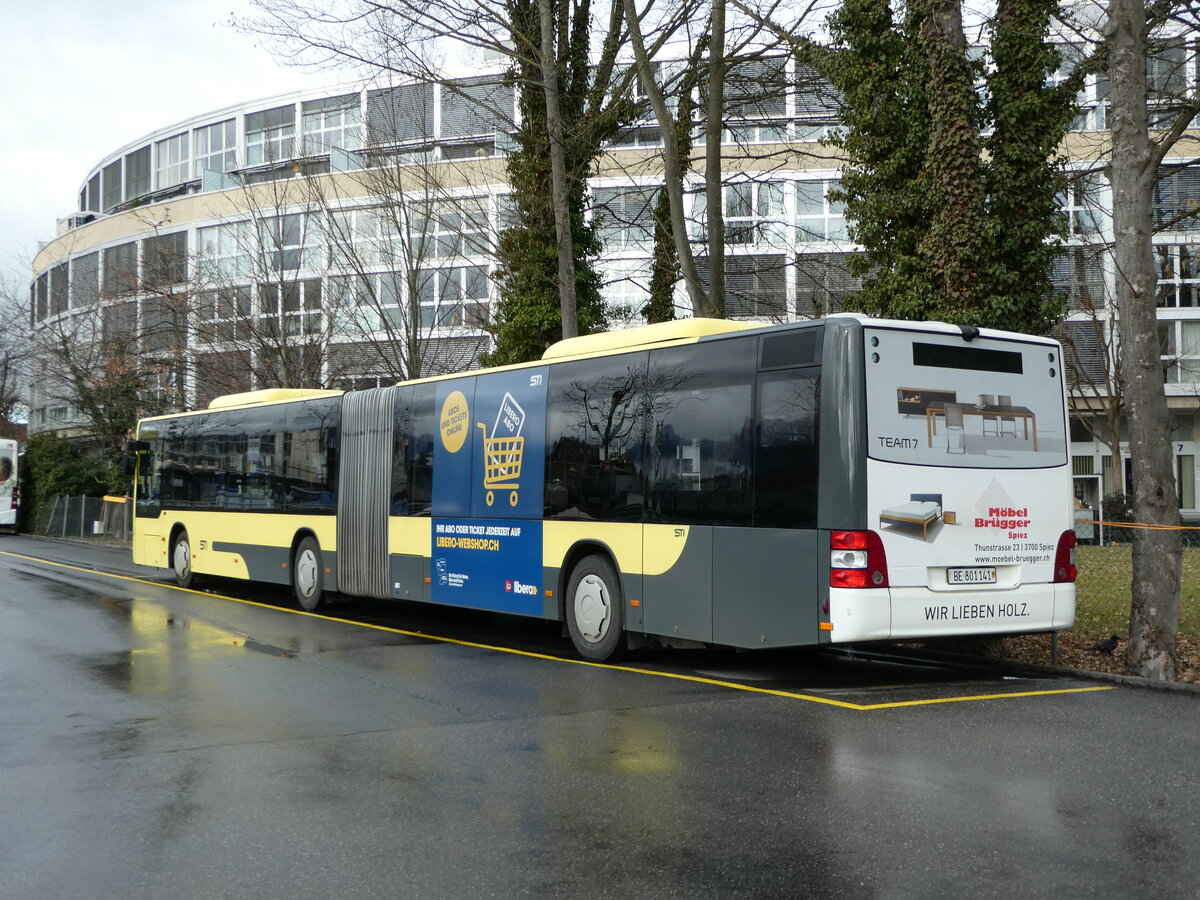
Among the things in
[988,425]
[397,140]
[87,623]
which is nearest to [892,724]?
[988,425]

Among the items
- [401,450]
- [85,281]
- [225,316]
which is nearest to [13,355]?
[85,281]

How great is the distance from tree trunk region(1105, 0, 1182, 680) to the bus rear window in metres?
1.01

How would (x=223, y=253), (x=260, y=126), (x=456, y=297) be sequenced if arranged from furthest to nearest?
(x=260, y=126) < (x=223, y=253) < (x=456, y=297)

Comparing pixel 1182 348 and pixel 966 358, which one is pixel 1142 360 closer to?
pixel 966 358

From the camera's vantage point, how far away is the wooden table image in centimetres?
999

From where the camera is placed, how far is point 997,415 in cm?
1036

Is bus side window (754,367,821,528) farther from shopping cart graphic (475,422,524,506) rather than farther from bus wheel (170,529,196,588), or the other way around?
bus wheel (170,529,196,588)

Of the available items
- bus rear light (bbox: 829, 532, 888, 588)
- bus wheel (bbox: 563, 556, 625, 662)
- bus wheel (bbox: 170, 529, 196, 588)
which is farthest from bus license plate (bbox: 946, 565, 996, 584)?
bus wheel (bbox: 170, 529, 196, 588)

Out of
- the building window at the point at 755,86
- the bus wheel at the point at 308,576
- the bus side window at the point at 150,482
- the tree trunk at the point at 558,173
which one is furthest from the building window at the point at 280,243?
the building window at the point at 755,86

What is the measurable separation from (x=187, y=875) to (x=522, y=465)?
27.6 feet

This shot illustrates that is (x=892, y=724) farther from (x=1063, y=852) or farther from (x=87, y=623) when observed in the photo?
(x=87, y=623)

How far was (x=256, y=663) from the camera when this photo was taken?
1164 cm

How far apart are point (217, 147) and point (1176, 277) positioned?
1498 inches

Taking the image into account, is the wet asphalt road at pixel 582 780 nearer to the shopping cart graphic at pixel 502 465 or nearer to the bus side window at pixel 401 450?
the shopping cart graphic at pixel 502 465
